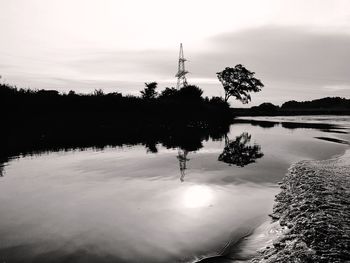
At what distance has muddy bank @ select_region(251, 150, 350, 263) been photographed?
533 centimetres

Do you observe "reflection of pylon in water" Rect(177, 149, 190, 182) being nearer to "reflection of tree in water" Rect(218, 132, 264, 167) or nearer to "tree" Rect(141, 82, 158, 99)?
"reflection of tree in water" Rect(218, 132, 264, 167)

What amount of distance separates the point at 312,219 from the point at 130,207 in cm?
461

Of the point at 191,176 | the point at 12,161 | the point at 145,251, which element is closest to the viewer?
the point at 145,251

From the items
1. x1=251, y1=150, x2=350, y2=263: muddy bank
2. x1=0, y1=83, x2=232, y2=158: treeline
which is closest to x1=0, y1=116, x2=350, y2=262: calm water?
x1=251, y1=150, x2=350, y2=263: muddy bank

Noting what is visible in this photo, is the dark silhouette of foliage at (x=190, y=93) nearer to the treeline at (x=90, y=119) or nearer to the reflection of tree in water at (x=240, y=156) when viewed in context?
the treeline at (x=90, y=119)

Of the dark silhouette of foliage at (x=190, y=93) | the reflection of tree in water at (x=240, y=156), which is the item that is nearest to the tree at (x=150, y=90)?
the dark silhouette of foliage at (x=190, y=93)

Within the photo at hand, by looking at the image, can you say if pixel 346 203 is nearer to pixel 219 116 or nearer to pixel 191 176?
pixel 191 176

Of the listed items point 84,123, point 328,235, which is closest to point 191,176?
point 328,235

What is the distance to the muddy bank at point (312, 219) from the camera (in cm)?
533

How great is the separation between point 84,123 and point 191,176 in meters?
31.3

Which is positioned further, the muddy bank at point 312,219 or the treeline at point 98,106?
the treeline at point 98,106

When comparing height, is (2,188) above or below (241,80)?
below

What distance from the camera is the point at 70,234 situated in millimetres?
6430

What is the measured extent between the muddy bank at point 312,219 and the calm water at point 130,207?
595 mm
